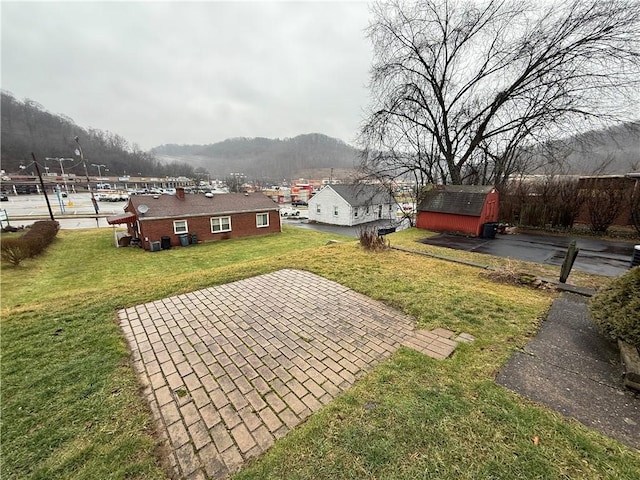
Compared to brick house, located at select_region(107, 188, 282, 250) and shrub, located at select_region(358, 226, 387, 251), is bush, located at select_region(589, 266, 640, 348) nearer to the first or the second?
shrub, located at select_region(358, 226, 387, 251)

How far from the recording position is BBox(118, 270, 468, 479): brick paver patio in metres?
2.37

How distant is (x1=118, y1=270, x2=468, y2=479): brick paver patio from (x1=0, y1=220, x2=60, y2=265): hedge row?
11.8 metres

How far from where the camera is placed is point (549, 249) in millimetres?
11195

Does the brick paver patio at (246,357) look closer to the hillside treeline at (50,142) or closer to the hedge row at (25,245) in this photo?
the hedge row at (25,245)

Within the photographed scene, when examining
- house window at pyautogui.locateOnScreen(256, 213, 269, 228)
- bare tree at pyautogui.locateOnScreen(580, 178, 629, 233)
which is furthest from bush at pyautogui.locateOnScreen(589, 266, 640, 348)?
house window at pyautogui.locateOnScreen(256, 213, 269, 228)

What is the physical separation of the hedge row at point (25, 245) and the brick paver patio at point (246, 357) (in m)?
11.8

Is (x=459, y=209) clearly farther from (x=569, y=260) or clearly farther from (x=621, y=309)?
(x=621, y=309)

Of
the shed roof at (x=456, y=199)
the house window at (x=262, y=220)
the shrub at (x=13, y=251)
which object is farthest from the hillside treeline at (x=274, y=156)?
the shrub at (x=13, y=251)

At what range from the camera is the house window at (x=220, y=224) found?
1892cm

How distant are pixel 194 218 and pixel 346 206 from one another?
56.5 ft

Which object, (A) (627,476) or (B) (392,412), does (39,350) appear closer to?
(B) (392,412)

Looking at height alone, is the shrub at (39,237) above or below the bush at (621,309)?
below

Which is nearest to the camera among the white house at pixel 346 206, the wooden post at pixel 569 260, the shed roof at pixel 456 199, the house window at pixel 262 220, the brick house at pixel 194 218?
the wooden post at pixel 569 260

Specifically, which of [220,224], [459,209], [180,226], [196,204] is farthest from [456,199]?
[180,226]
